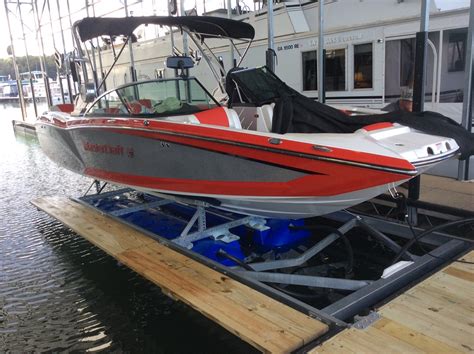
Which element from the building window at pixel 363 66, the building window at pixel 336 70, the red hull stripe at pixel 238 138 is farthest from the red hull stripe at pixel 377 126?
the building window at pixel 336 70

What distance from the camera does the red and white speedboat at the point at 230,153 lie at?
7.75 ft

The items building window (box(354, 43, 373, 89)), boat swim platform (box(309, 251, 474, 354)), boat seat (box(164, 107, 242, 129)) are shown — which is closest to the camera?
boat swim platform (box(309, 251, 474, 354))

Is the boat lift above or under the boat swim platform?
under

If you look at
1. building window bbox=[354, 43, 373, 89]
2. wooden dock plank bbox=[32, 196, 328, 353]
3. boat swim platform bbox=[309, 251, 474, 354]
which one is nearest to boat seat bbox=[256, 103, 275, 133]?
wooden dock plank bbox=[32, 196, 328, 353]

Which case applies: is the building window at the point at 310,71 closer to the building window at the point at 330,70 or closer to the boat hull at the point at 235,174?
the building window at the point at 330,70

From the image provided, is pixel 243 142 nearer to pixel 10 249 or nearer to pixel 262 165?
pixel 262 165

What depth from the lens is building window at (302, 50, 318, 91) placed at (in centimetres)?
659

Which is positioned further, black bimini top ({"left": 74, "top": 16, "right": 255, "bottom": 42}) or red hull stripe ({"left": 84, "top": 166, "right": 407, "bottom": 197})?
black bimini top ({"left": 74, "top": 16, "right": 255, "bottom": 42})

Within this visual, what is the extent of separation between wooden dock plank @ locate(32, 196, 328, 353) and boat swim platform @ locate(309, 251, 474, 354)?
0.17m

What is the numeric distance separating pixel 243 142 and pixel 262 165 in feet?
0.59

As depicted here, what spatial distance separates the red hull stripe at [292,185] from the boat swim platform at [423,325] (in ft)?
2.04

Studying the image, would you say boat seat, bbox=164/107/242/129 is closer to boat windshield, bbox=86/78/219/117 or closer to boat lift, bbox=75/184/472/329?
boat windshield, bbox=86/78/219/117

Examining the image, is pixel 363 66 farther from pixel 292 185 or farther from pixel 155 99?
pixel 292 185

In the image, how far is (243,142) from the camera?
8.63ft
